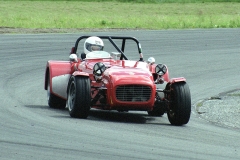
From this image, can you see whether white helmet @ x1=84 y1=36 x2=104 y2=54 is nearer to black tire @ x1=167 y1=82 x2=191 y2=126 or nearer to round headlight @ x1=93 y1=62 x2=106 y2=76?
round headlight @ x1=93 y1=62 x2=106 y2=76

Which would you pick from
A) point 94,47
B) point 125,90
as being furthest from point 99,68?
point 94,47

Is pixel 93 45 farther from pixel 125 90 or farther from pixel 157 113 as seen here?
pixel 125 90

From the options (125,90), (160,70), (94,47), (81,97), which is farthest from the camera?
(94,47)

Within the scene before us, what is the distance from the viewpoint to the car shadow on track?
12.9 m

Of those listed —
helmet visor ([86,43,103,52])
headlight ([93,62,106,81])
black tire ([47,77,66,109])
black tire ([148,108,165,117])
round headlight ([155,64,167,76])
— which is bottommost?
black tire ([148,108,165,117])

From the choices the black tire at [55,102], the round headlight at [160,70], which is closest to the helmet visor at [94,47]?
the black tire at [55,102]

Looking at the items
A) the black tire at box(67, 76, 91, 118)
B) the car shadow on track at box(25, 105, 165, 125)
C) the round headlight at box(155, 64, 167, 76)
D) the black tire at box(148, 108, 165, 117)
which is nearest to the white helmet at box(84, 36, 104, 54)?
the car shadow on track at box(25, 105, 165, 125)

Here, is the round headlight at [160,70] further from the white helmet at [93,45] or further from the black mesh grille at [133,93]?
the white helmet at [93,45]

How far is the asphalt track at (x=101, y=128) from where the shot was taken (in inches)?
364

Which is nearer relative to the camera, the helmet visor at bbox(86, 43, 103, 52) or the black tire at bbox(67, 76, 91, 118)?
the black tire at bbox(67, 76, 91, 118)

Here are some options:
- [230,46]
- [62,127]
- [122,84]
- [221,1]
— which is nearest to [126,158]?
[62,127]

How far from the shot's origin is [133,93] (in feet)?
40.8

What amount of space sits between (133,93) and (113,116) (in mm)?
1247

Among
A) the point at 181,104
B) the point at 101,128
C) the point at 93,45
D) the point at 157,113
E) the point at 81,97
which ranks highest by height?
the point at 93,45
